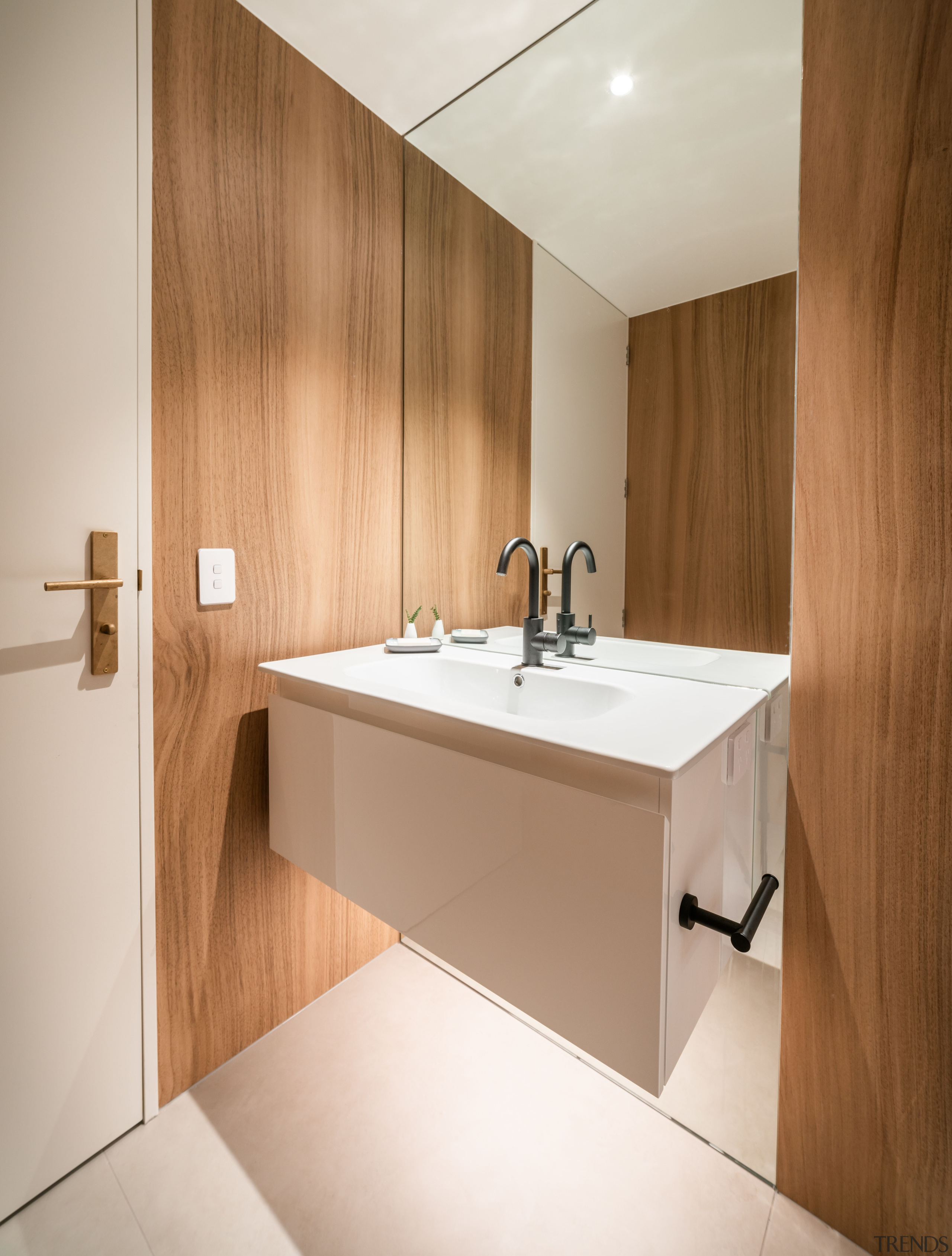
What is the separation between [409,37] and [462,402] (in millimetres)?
729

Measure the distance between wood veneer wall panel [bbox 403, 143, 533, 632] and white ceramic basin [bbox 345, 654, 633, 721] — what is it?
0.19 metres

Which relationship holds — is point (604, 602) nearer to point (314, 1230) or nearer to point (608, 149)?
point (608, 149)

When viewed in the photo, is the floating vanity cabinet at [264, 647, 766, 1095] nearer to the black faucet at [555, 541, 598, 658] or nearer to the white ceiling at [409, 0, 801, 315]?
the black faucet at [555, 541, 598, 658]

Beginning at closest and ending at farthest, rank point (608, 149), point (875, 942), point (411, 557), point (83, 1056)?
point (875, 942) → point (83, 1056) → point (608, 149) → point (411, 557)

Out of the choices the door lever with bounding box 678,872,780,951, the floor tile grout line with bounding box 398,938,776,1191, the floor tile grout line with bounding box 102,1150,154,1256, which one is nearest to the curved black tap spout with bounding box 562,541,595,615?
the door lever with bounding box 678,872,780,951

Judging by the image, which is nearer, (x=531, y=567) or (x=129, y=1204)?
(x=129, y=1204)

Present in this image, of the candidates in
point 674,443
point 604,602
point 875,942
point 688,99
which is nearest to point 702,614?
point 604,602

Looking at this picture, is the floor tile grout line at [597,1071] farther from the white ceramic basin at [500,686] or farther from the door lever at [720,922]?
the white ceramic basin at [500,686]

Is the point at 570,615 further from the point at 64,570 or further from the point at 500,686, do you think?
the point at 64,570

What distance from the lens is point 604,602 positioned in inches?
49.6

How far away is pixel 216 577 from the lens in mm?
1225

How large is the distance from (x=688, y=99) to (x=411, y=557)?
1078 mm

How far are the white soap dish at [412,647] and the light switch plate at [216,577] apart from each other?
364mm

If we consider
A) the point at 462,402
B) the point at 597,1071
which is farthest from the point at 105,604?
the point at 597,1071
